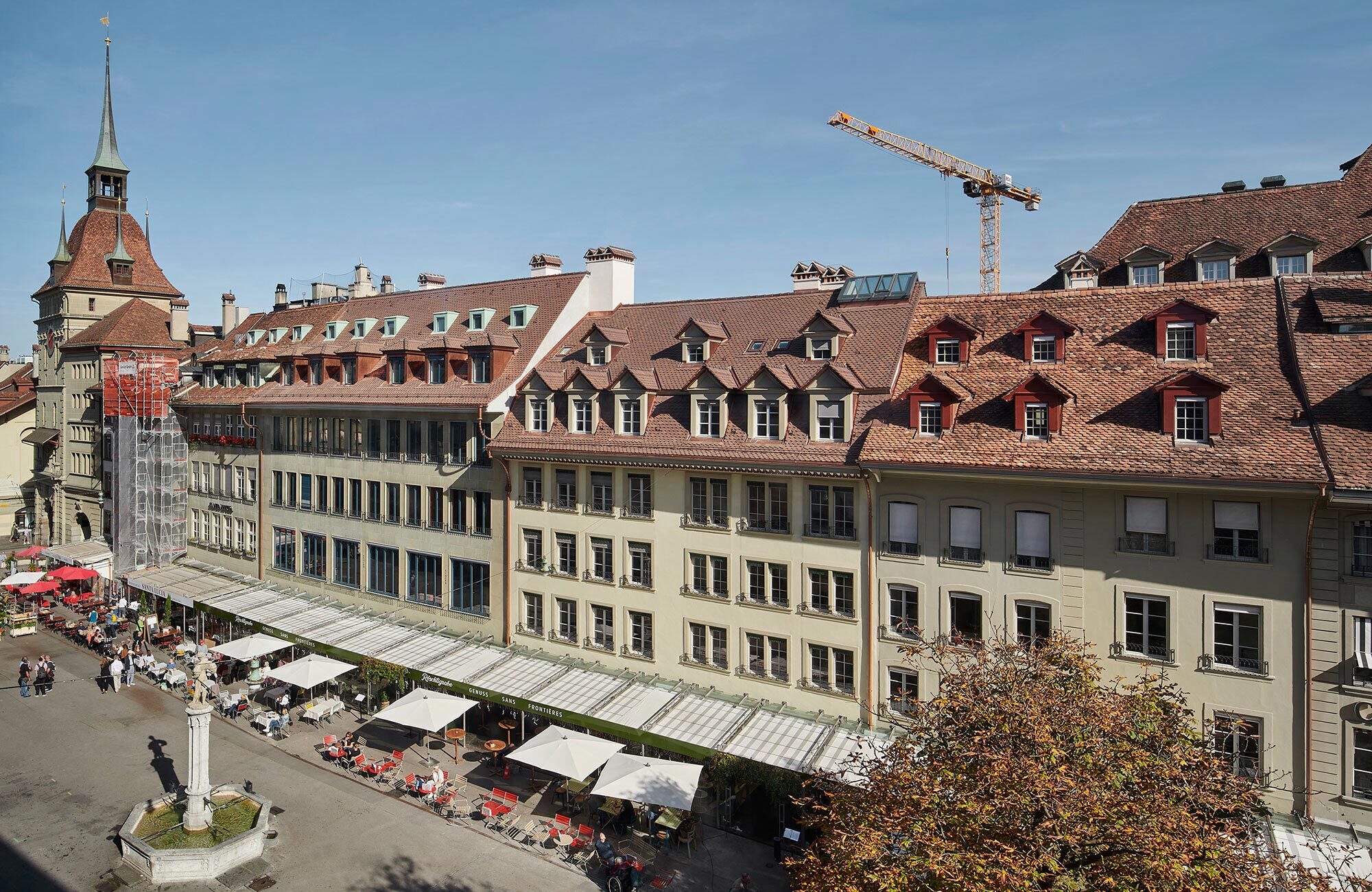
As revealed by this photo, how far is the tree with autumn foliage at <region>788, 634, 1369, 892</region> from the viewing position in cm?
1306

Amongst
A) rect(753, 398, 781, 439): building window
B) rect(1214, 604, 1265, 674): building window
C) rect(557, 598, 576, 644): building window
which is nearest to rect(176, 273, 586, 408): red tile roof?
rect(557, 598, 576, 644): building window

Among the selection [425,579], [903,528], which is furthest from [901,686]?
[425,579]

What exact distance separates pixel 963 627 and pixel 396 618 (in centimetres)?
2691

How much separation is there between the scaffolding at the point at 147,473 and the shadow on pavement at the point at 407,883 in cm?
3935

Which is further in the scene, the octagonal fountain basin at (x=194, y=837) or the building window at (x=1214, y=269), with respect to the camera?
the building window at (x=1214, y=269)

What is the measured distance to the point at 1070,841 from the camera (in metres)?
13.3

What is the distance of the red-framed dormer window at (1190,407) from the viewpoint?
23.8m

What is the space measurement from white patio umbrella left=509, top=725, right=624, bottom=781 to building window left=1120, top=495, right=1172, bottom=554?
1727cm

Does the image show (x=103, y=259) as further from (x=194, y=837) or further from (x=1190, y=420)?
(x=1190, y=420)

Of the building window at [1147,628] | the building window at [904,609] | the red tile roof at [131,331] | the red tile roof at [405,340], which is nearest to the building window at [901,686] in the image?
the building window at [904,609]

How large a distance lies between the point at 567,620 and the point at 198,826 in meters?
14.3

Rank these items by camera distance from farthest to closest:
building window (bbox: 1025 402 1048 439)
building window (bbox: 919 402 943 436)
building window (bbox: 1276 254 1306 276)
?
building window (bbox: 1276 254 1306 276) < building window (bbox: 919 402 943 436) < building window (bbox: 1025 402 1048 439)

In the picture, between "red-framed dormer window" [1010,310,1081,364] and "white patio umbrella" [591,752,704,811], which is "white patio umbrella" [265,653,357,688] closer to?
"white patio umbrella" [591,752,704,811]

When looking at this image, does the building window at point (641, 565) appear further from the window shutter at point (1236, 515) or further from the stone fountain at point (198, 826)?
the window shutter at point (1236, 515)
